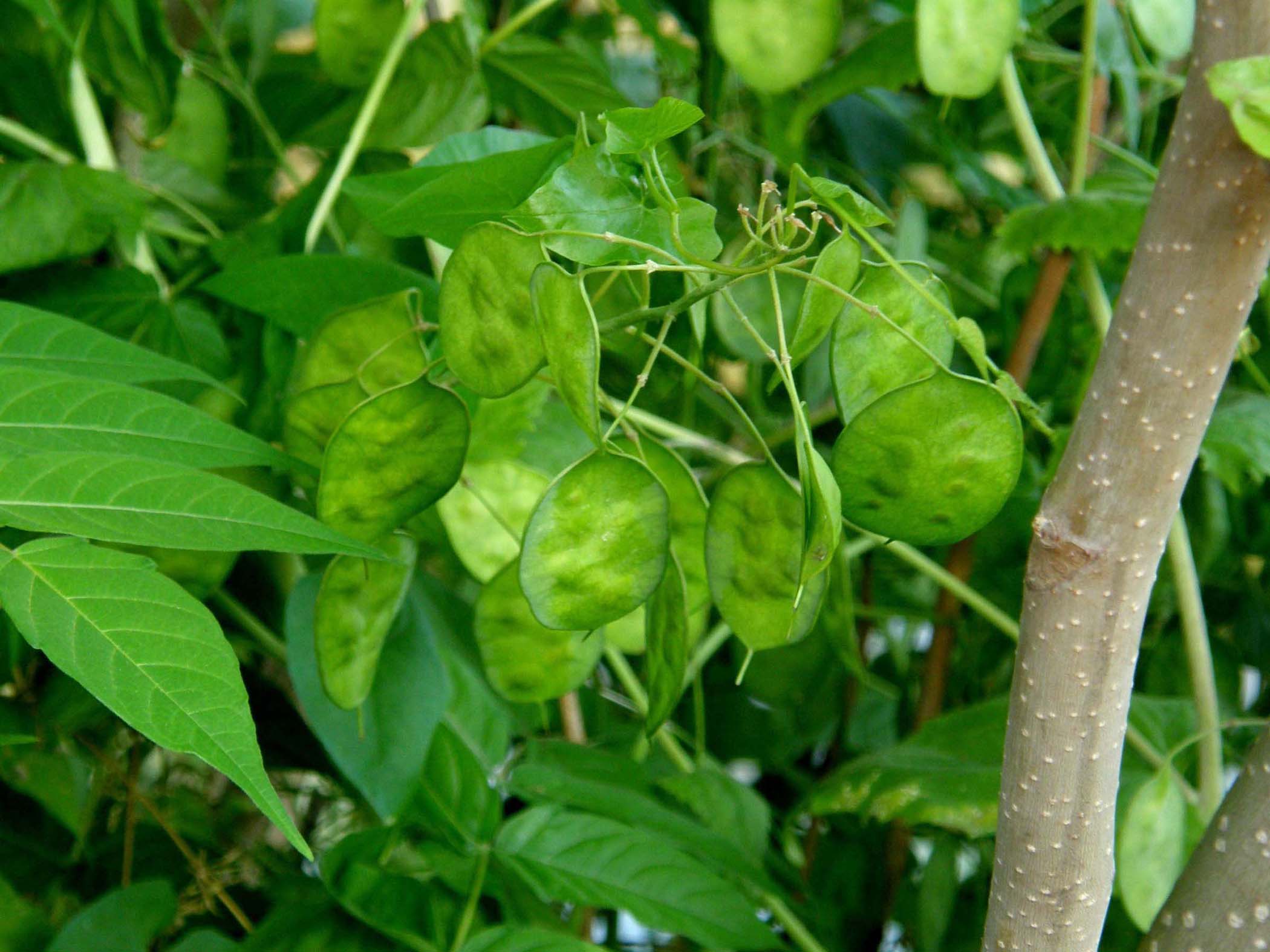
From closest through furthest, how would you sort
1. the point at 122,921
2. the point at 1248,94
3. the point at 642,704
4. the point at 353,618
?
1. the point at 1248,94
2. the point at 353,618
3. the point at 122,921
4. the point at 642,704

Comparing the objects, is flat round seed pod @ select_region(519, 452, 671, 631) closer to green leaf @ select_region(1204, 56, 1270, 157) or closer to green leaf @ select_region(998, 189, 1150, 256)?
green leaf @ select_region(1204, 56, 1270, 157)

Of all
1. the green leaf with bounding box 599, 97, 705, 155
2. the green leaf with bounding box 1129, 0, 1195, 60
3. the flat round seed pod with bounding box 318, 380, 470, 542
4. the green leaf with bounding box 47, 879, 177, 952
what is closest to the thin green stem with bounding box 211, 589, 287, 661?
the green leaf with bounding box 47, 879, 177, 952

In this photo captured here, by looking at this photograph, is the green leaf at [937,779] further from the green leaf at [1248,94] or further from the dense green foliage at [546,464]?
the green leaf at [1248,94]

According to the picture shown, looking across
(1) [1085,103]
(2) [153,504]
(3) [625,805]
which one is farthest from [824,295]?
(1) [1085,103]

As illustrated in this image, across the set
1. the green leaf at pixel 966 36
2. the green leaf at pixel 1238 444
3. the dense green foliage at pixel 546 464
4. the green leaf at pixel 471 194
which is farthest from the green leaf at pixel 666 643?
the green leaf at pixel 1238 444

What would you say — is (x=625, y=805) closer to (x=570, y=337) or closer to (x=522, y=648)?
(x=522, y=648)
